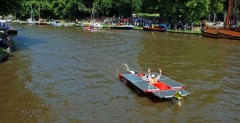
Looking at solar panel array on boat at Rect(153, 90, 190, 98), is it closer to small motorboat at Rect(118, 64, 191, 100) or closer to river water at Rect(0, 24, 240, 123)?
small motorboat at Rect(118, 64, 191, 100)

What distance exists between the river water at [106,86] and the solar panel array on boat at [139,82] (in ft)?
2.09

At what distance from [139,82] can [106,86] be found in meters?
2.53

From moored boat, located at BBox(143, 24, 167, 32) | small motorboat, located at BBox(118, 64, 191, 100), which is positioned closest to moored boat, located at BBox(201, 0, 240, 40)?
moored boat, located at BBox(143, 24, 167, 32)

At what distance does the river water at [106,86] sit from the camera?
773 inches

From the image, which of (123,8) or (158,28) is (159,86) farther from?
(123,8)

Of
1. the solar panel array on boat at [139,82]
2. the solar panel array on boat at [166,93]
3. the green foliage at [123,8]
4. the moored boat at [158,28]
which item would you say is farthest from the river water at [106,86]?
the moored boat at [158,28]

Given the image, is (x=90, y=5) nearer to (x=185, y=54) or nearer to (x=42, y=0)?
(x=42, y=0)

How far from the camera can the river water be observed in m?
19.6

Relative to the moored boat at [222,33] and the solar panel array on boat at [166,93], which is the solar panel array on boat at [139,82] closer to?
the solar panel array on boat at [166,93]

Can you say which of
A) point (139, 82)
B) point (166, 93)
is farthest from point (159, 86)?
point (139, 82)

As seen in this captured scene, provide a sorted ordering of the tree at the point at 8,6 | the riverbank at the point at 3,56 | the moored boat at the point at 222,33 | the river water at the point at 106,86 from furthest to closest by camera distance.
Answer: the moored boat at the point at 222,33 → the tree at the point at 8,6 → the riverbank at the point at 3,56 → the river water at the point at 106,86

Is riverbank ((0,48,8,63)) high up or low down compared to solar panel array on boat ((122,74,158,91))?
up

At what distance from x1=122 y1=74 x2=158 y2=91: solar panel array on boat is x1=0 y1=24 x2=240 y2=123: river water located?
2.09 feet

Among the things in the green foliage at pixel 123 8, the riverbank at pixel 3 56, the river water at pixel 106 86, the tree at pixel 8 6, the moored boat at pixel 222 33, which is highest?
the green foliage at pixel 123 8
